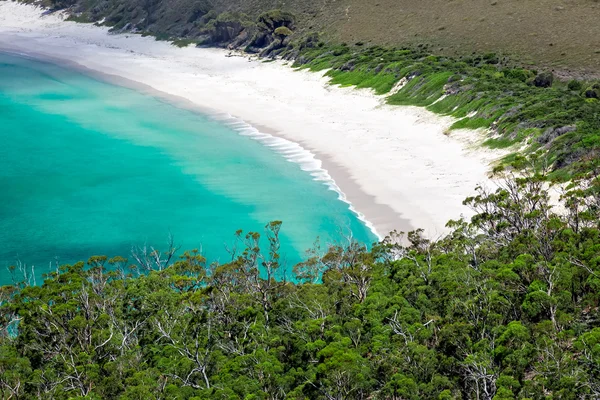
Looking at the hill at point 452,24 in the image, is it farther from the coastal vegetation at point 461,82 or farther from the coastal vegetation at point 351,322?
the coastal vegetation at point 351,322

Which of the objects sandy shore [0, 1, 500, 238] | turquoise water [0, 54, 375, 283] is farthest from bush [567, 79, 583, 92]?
turquoise water [0, 54, 375, 283]

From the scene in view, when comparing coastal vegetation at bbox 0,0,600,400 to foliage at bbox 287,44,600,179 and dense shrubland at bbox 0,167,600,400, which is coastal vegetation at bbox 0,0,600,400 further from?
foliage at bbox 287,44,600,179

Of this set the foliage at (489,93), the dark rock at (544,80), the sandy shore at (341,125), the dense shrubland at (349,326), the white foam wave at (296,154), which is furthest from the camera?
the dark rock at (544,80)

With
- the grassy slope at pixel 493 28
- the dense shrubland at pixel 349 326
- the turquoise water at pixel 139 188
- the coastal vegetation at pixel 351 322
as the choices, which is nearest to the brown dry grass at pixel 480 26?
the grassy slope at pixel 493 28

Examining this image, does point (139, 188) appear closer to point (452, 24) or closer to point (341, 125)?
point (341, 125)

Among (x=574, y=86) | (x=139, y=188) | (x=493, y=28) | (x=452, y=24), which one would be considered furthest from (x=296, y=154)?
(x=452, y=24)

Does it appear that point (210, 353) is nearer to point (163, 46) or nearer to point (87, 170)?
point (87, 170)

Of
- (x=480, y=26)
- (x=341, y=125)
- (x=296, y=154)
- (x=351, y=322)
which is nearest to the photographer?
(x=351, y=322)
